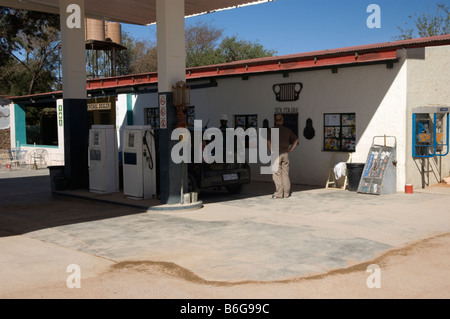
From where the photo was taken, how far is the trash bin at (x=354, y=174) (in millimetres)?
13227

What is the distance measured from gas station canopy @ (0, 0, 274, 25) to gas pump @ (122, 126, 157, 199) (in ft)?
16.9

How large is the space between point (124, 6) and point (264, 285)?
12.2 m

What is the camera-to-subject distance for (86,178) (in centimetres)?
1371

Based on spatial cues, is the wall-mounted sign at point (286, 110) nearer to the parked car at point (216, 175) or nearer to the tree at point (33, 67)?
the parked car at point (216, 175)

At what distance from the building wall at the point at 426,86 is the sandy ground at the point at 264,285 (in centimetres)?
703

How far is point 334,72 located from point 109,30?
66.1ft

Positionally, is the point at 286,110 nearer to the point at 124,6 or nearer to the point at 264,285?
the point at 124,6

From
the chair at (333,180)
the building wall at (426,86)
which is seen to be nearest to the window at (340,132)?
the chair at (333,180)

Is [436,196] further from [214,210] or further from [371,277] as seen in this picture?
[371,277]

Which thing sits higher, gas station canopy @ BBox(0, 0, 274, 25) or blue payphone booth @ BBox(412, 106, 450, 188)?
gas station canopy @ BBox(0, 0, 274, 25)

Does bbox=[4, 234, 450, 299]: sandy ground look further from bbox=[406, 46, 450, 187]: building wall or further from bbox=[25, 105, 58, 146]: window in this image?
bbox=[25, 105, 58, 146]: window

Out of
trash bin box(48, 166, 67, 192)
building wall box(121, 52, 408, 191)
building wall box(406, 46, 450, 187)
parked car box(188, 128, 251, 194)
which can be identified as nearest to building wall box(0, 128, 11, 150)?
building wall box(121, 52, 408, 191)

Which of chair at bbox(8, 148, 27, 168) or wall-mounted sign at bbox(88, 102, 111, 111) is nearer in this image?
wall-mounted sign at bbox(88, 102, 111, 111)

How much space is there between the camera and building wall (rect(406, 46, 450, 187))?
507 inches
